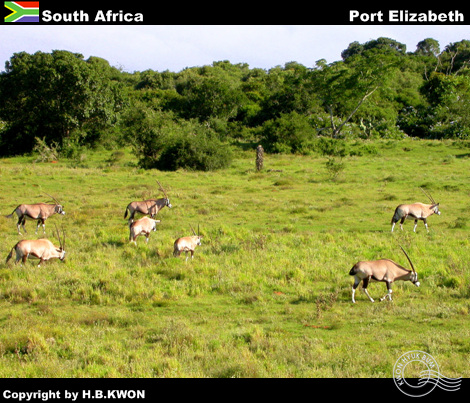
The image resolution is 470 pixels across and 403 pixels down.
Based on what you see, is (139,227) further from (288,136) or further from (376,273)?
(288,136)

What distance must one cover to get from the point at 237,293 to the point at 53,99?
36.1 meters

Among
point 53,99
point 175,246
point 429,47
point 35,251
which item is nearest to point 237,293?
point 175,246

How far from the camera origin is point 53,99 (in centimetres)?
4303

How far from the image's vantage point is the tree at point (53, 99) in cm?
4247

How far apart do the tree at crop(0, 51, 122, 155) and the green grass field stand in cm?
1871

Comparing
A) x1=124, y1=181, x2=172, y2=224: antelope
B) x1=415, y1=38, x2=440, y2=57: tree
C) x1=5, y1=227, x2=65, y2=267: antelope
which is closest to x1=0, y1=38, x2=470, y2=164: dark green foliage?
x1=124, y1=181, x2=172, y2=224: antelope

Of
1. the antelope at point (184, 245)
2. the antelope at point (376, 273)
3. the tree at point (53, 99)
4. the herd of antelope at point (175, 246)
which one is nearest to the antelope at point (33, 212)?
the herd of antelope at point (175, 246)

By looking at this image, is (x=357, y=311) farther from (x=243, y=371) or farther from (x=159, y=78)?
(x=159, y=78)

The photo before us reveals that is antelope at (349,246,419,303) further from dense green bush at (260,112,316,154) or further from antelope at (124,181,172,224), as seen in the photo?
dense green bush at (260,112,316,154)

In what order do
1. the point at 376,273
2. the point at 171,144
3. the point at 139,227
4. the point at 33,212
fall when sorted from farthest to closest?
the point at 171,144 < the point at 33,212 < the point at 139,227 < the point at 376,273

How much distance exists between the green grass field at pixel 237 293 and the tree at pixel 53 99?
61.4ft

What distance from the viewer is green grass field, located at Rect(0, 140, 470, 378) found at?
8273mm

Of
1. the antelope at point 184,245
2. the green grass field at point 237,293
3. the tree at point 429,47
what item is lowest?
the green grass field at point 237,293
